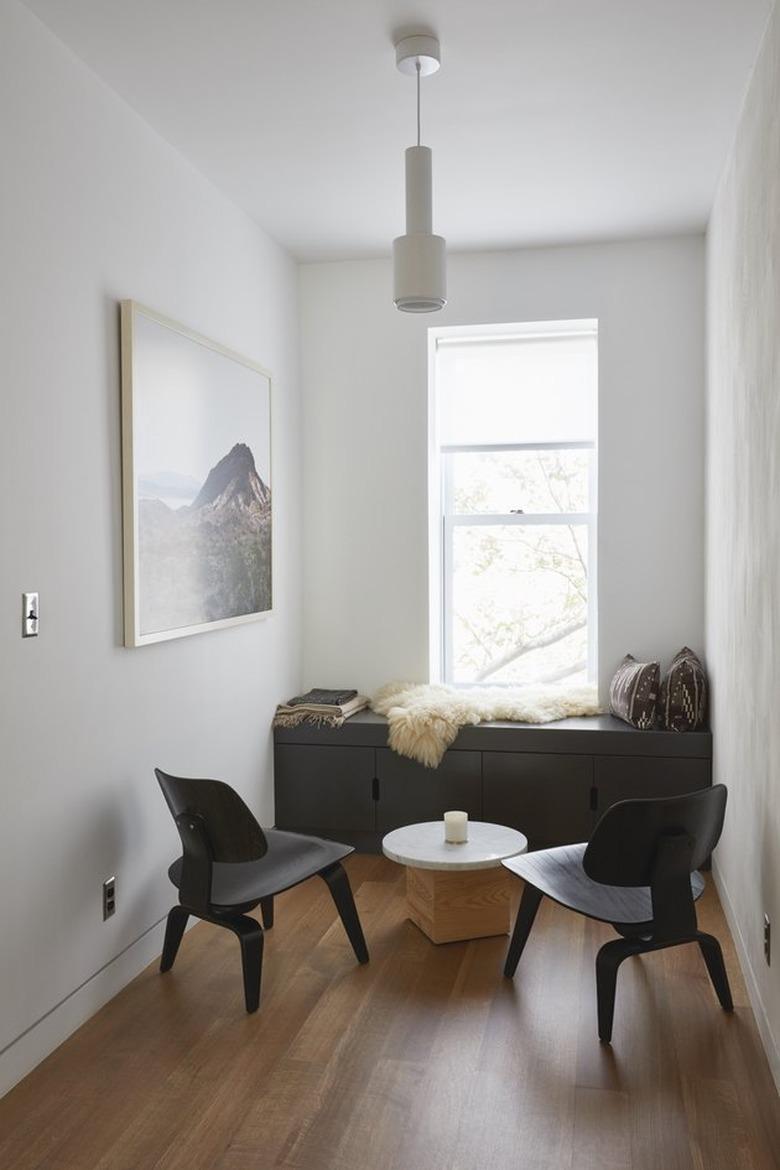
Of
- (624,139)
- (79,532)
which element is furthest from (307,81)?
(79,532)

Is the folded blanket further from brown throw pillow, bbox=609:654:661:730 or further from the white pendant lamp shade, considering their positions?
the white pendant lamp shade

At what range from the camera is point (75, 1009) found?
2.82 metres

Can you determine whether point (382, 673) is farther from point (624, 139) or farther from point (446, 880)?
point (624, 139)

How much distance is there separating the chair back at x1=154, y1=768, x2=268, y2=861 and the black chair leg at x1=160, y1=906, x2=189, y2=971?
0.30 meters

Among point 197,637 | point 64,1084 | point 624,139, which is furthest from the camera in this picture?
point 197,637

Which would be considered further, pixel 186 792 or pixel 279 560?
pixel 279 560

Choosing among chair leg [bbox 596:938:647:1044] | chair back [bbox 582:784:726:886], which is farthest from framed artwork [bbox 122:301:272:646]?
chair leg [bbox 596:938:647:1044]

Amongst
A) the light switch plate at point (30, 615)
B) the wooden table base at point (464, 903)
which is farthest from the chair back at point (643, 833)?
the light switch plate at point (30, 615)

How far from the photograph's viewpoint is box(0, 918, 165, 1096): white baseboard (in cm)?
253

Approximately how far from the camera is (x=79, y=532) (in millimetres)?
2840

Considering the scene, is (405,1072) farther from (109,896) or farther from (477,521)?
(477,521)

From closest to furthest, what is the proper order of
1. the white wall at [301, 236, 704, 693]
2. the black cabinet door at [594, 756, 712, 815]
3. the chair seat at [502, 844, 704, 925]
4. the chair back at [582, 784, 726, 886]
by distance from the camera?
the chair back at [582, 784, 726, 886], the chair seat at [502, 844, 704, 925], the black cabinet door at [594, 756, 712, 815], the white wall at [301, 236, 704, 693]

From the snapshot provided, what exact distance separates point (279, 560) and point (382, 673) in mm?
754

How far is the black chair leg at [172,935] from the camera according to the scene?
10.3 ft
